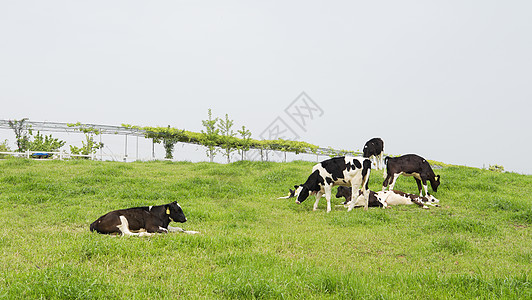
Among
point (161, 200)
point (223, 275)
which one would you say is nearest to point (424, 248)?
point (223, 275)

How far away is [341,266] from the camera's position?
5.28 m

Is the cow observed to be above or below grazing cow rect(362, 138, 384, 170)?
below

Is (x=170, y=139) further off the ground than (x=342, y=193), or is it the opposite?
(x=170, y=139)

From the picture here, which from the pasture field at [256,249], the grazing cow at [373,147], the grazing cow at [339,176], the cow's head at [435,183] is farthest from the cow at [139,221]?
the cow's head at [435,183]

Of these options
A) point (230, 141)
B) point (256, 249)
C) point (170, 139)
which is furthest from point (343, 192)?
point (170, 139)

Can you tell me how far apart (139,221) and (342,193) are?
8.15 metres

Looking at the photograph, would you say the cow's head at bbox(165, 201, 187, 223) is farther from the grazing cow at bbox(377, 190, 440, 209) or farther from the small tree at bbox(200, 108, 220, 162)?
the small tree at bbox(200, 108, 220, 162)

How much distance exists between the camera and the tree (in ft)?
123

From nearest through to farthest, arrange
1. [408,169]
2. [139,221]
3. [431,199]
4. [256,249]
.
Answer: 1. [256,249]
2. [139,221]
3. [431,199]
4. [408,169]

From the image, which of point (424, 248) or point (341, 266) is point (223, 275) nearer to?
point (341, 266)

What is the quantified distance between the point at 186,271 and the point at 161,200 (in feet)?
25.4

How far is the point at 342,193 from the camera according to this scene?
521 inches

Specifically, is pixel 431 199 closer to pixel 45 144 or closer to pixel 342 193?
pixel 342 193

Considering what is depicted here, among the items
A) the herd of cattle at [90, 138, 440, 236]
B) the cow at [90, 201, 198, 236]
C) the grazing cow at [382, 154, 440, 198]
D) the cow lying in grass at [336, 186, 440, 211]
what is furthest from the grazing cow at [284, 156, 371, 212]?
the cow at [90, 201, 198, 236]
